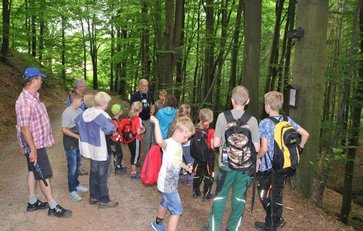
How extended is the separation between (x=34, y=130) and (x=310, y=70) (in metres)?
4.76

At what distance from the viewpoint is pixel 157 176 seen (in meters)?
4.24

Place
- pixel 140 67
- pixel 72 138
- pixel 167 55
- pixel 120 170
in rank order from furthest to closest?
1. pixel 140 67
2. pixel 167 55
3. pixel 120 170
4. pixel 72 138

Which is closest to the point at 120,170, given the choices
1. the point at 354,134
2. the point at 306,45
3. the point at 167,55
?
the point at 306,45

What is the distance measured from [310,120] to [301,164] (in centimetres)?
87

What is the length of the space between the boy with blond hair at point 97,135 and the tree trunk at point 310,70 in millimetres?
3531

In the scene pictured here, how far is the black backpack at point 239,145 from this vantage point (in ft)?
13.4

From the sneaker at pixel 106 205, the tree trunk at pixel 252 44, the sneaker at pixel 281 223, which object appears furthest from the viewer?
the tree trunk at pixel 252 44

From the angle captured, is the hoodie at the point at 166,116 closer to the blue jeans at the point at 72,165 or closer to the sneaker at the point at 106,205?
the blue jeans at the point at 72,165

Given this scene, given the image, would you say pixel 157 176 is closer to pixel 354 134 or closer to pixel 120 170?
pixel 120 170

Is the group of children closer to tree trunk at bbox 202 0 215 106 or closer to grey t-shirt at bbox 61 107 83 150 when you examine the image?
grey t-shirt at bbox 61 107 83 150

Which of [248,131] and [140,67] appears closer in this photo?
[248,131]

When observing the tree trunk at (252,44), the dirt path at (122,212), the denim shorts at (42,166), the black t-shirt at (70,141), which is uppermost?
the tree trunk at (252,44)

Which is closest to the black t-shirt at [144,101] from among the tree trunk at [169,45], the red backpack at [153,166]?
the red backpack at [153,166]

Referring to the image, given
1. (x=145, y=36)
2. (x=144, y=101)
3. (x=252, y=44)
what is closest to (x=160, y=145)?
(x=144, y=101)
